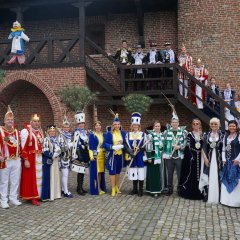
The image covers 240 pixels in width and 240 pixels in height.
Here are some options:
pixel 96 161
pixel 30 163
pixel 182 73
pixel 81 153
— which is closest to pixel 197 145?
pixel 96 161

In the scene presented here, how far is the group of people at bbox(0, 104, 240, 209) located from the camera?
6.58 metres

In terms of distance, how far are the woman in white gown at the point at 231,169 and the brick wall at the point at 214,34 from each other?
248 inches

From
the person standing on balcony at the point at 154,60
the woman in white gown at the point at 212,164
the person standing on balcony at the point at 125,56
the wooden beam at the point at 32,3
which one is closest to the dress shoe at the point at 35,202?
the woman in white gown at the point at 212,164

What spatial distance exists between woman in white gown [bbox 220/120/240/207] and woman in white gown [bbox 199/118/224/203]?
138mm

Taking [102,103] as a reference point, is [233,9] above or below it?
above

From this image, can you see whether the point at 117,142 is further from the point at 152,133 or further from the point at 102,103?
the point at 102,103

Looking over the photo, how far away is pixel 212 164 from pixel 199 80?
498 cm

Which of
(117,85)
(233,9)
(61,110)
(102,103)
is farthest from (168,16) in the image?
(61,110)

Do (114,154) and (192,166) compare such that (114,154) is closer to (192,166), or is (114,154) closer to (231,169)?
(192,166)

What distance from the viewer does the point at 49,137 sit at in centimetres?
721

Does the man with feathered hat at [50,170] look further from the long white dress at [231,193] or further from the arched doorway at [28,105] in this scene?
the arched doorway at [28,105]

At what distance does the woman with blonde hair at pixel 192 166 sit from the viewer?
23.0ft

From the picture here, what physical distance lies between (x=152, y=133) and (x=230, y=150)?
64.6 inches

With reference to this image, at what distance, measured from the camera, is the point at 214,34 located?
496 inches
